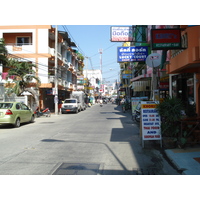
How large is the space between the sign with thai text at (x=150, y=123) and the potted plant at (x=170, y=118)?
0.58ft

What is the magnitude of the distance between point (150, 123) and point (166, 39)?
3.43 m

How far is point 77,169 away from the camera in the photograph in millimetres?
5812

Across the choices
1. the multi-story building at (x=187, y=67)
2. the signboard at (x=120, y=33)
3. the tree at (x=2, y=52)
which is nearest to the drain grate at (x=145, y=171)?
the multi-story building at (x=187, y=67)

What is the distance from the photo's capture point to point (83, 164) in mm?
6281

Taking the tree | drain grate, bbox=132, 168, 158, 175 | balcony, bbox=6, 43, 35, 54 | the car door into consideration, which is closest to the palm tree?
the tree

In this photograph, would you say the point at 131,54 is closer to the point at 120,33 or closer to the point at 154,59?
the point at 120,33

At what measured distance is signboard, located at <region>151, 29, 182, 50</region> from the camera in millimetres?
9195

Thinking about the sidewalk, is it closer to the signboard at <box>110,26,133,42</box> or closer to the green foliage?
the green foliage

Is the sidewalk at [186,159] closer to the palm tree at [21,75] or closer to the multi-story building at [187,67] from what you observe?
the multi-story building at [187,67]

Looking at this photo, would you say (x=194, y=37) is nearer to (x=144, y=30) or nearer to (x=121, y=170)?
(x=144, y=30)

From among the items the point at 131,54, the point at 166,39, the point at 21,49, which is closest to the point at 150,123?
the point at 166,39

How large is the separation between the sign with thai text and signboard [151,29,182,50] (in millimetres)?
2524

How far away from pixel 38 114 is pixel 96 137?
13850 mm
